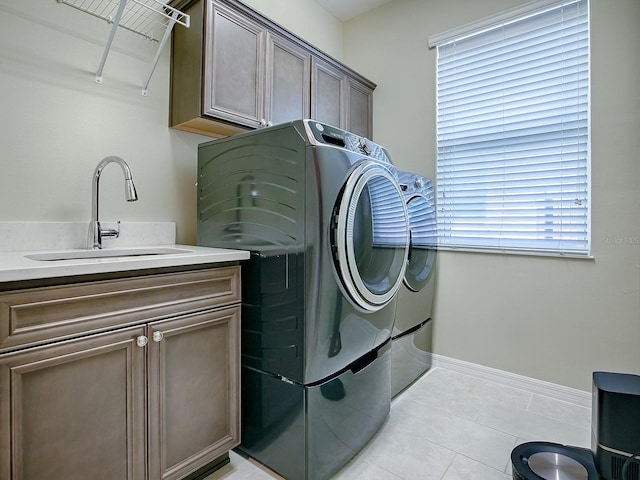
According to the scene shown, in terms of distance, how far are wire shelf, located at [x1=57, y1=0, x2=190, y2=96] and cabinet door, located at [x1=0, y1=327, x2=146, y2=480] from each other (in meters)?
1.30

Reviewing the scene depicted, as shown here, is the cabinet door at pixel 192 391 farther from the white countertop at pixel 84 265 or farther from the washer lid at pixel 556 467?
the washer lid at pixel 556 467

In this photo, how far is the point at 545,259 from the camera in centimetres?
218

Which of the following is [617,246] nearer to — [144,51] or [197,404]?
[197,404]

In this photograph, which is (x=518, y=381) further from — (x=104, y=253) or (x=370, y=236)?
(x=104, y=253)

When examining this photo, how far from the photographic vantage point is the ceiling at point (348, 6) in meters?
2.87

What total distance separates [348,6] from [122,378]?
123 inches

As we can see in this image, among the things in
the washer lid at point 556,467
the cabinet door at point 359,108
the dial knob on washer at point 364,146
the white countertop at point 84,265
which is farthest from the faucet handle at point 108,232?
the washer lid at point 556,467

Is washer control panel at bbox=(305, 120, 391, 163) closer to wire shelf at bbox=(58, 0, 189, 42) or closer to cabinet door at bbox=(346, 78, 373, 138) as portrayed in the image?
wire shelf at bbox=(58, 0, 189, 42)

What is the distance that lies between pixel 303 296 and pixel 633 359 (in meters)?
A: 1.94

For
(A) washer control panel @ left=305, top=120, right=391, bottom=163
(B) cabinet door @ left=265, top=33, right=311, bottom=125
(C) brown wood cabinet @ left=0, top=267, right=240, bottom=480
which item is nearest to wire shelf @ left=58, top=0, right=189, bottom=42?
(B) cabinet door @ left=265, top=33, right=311, bottom=125

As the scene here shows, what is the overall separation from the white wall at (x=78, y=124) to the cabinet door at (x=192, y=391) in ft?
2.65

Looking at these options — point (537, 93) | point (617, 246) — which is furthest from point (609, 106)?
point (617, 246)

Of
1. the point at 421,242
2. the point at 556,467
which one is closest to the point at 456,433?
the point at 556,467

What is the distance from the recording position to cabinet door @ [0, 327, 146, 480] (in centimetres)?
89
